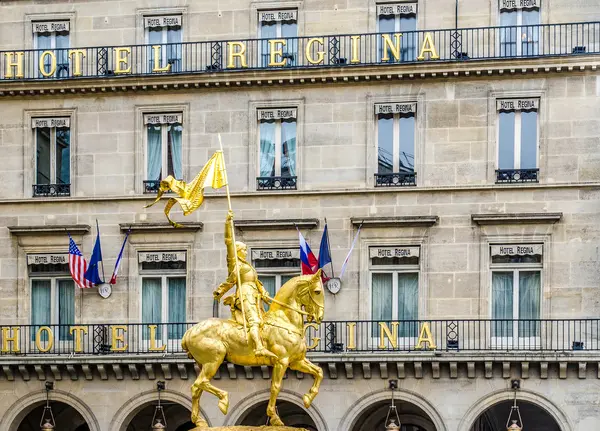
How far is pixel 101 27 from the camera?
194 feet

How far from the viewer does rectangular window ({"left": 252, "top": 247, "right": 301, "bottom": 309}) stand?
56562 millimetres

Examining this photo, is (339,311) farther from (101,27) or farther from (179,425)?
(101,27)

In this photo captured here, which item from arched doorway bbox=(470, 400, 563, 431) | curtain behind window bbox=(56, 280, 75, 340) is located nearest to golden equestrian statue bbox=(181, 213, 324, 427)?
curtain behind window bbox=(56, 280, 75, 340)

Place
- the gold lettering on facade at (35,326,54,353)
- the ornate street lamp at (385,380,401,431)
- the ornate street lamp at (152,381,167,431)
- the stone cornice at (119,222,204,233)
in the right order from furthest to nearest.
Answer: the gold lettering on facade at (35,326,54,353) → the stone cornice at (119,222,204,233) → the ornate street lamp at (152,381,167,431) → the ornate street lamp at (385,380,401,431)

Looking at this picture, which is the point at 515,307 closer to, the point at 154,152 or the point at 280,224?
the point at 280,224

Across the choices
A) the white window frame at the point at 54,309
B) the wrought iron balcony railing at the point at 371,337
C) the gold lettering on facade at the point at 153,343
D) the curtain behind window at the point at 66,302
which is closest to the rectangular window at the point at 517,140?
the wrought iron balcony railing at the point at 371,337

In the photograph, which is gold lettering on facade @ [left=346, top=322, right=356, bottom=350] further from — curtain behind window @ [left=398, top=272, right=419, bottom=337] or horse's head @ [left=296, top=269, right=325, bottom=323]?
horse's head @ [left=296, top=269, right=325, bottom=323]

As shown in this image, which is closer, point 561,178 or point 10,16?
point 561,178

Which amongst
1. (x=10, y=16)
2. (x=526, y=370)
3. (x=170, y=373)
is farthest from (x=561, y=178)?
(x=10, y=16)

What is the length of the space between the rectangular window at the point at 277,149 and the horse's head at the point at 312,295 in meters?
19.0

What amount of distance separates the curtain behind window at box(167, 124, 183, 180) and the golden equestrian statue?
19551mm

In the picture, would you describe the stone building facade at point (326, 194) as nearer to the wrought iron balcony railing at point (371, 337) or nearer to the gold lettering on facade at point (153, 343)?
the wrought iron balcony railing at point (371, 337)

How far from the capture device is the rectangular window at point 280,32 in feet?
188

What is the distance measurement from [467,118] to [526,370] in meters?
7.83
